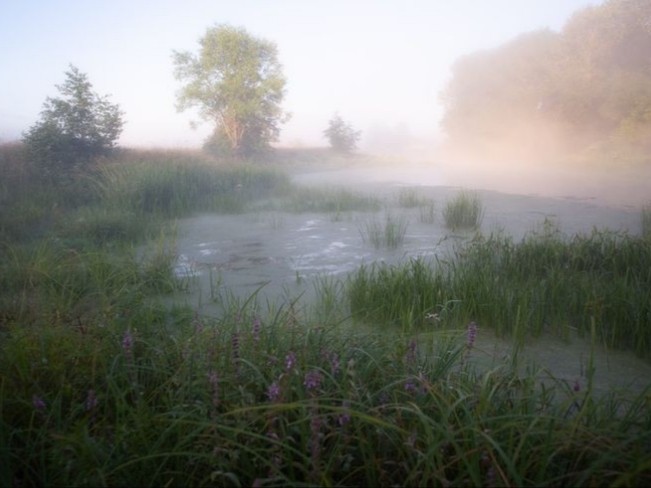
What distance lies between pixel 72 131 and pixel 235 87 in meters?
10.3

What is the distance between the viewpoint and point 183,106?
64.0 feet

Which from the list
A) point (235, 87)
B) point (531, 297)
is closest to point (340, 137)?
point (235, 87)

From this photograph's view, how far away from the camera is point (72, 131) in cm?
927

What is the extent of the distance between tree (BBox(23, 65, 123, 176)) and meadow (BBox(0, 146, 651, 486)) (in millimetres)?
5448

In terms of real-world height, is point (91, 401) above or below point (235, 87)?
below

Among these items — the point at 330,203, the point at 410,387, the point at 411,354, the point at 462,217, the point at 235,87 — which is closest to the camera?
the point at 410,387

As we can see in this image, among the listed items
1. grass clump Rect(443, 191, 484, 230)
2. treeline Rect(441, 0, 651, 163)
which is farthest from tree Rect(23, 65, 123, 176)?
treeline Rect(441, 0, 651, 163)

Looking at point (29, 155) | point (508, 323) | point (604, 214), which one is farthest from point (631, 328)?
point (29, 155)

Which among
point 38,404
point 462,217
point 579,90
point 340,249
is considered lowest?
point 340,249

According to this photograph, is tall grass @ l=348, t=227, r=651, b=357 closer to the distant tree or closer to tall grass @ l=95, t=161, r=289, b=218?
tall grass @ l=95, t=161, r=289, b=218

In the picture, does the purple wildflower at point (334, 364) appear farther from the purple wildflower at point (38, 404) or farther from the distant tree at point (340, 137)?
the distant tree at point (340, 137)

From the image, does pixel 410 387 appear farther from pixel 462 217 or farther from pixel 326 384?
pixel 462 217

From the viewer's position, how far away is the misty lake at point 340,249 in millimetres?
2604

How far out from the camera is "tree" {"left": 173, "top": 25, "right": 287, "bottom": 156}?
1856cm
